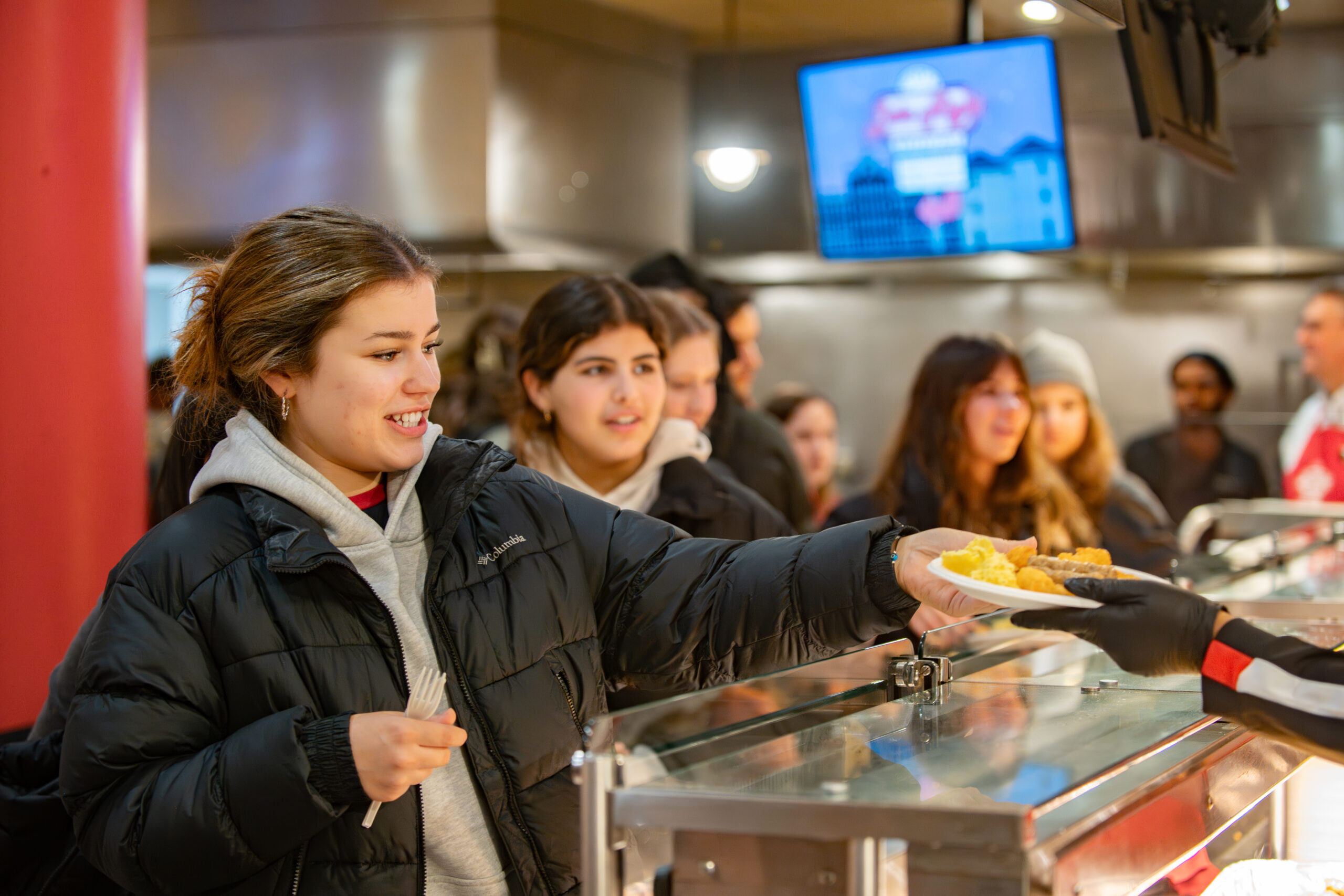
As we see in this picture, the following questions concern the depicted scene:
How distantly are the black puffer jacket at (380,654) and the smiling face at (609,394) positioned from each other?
2.46 ft

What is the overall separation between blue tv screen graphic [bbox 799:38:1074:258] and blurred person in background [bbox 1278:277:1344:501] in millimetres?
Answer: 925

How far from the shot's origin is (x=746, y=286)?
7.10 metres

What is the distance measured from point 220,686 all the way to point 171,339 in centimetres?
59

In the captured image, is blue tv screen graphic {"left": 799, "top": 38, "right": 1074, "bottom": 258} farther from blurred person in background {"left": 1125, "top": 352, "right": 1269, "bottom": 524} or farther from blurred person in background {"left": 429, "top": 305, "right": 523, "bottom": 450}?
blurred person in background {"left": 1125, "top": 352, "right": 1269, "bottom": 524}

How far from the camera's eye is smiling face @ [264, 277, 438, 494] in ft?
5.58

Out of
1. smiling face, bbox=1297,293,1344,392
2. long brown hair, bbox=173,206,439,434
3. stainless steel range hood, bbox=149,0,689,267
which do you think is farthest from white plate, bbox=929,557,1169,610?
stainless steel range hood, bbox=149,0,689,267

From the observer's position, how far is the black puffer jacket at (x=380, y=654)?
144 centimetres

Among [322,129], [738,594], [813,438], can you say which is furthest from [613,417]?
[322,129]

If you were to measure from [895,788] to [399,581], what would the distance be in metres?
0.74

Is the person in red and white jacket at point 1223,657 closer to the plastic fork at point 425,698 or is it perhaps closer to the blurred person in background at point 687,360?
the plastic fork at point 425,698

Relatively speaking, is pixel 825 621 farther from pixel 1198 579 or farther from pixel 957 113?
pixel 957 113

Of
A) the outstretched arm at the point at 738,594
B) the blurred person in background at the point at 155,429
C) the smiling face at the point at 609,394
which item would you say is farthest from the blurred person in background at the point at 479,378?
the outstretched arm at the point at 738,594

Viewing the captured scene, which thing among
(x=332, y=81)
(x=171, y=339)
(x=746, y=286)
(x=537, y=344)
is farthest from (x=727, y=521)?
(x=746, y=286)

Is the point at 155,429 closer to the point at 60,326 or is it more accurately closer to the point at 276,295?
the point at 60,326
